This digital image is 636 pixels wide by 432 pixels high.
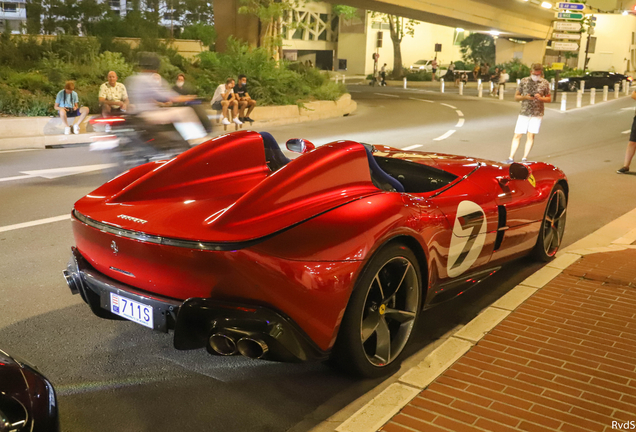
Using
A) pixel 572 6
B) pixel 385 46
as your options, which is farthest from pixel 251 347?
pixel 385 46

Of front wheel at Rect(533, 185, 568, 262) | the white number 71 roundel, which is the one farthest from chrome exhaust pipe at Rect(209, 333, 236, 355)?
front wheel at Rect(533, 185, 568, 262)

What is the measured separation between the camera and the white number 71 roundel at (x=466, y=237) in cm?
433

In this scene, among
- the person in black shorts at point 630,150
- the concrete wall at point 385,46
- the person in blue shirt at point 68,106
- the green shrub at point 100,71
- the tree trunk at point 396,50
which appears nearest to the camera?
the person in black shorts at point 630,150

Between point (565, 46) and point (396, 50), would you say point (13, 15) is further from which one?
point (396, 50)

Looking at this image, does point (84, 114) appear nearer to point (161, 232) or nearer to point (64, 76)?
point (64, 76)

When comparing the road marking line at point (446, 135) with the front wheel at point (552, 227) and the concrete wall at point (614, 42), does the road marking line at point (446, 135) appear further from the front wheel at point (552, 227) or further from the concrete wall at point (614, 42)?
the concrete wall at point (614, 42)

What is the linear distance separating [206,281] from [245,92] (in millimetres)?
16133

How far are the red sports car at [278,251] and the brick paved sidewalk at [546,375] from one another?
45cm

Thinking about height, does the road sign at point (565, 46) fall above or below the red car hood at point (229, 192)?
above

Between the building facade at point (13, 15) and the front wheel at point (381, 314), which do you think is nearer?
the front wheel at point (381, 314)

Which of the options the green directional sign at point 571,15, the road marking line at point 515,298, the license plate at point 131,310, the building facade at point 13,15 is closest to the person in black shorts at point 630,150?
the road marking line at point 515,298

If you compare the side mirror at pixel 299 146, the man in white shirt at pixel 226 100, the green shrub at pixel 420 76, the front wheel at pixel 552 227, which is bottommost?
the front wheel at pixel 552 227

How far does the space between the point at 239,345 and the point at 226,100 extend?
51.8ft

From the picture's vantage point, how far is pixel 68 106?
15438 millimetres
